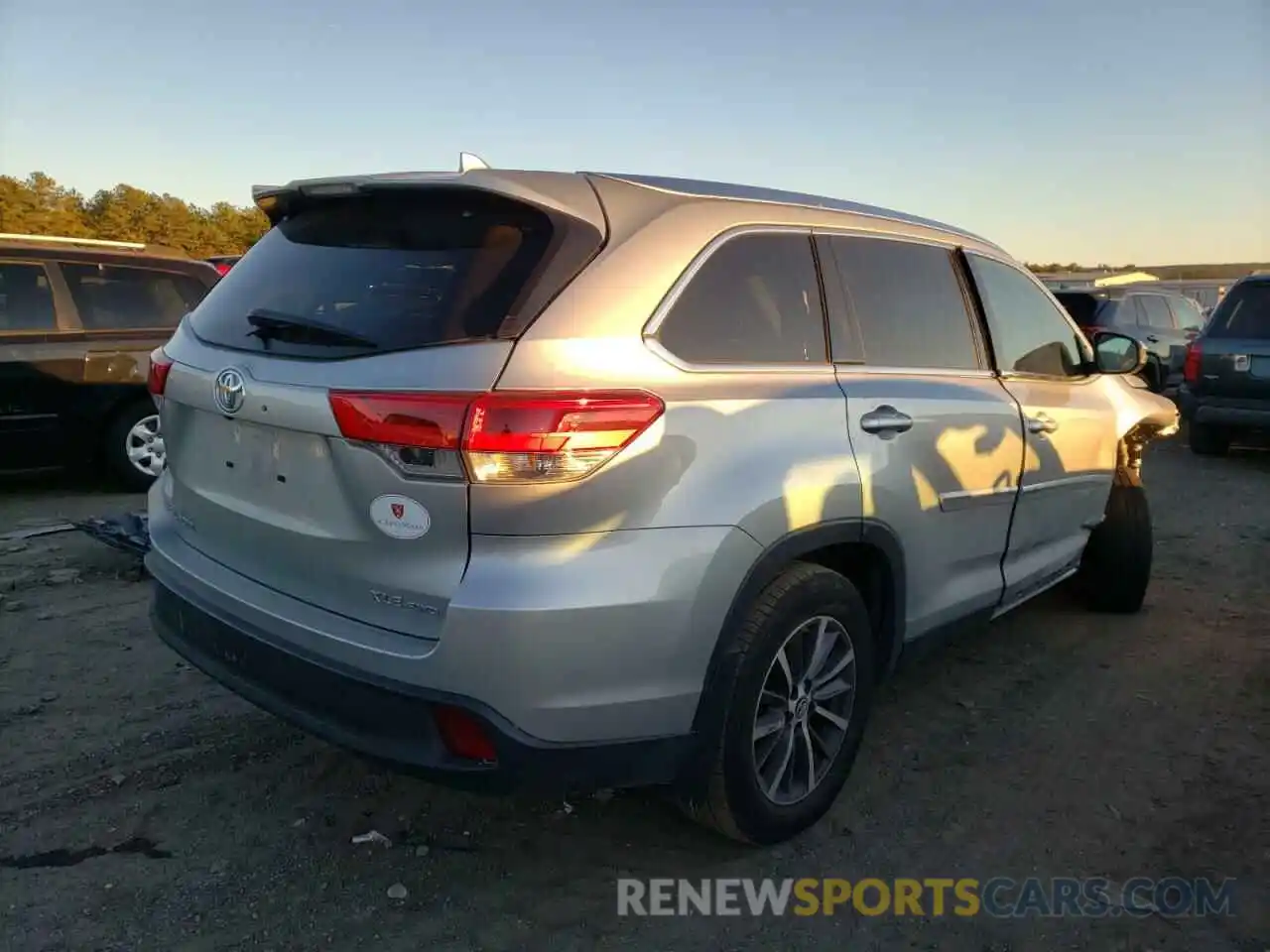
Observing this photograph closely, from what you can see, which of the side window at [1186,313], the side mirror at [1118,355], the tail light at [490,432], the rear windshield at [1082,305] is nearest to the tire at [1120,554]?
the side mirror at [1118,355]

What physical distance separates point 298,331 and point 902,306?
6.53ft

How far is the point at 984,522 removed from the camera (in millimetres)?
3559

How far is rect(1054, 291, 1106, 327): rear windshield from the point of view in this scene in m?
12.9

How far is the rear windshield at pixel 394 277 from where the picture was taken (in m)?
2.31

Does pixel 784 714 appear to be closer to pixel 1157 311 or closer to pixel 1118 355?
pixel 1118 355

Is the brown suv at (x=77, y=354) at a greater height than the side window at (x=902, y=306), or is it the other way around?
the side window at (x=902, y=306)

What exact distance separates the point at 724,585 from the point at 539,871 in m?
1.03

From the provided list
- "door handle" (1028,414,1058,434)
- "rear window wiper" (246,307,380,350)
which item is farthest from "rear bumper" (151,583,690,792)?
"door handle" (1028,414,1058,434)

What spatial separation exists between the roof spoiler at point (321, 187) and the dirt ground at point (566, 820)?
1.81 meters

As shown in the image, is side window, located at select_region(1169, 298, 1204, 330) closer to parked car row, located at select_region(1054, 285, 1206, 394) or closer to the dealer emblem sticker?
parked car row, located at select_region(1054, 285, 1206, 394)

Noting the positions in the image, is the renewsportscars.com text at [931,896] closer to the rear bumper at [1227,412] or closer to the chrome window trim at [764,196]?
the chrome window trim at [764,196]

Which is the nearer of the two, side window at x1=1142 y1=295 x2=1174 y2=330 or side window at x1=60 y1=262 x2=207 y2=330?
side window at x1=60 y1=262 x2=207 y2=330

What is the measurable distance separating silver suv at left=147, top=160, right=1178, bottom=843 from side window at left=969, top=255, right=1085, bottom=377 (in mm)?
724

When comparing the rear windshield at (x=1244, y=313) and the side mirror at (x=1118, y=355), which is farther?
the rear windshield at (x=1244, y=313)
